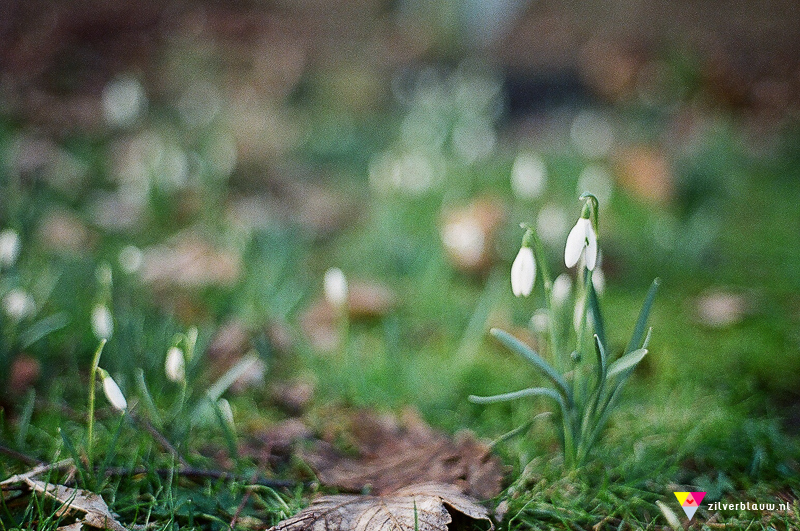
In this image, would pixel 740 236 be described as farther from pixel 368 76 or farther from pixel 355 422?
pixel 368 76

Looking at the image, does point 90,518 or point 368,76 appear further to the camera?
point 368,76

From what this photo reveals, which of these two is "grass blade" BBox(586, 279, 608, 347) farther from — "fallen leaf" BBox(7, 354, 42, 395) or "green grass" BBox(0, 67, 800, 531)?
"fallen leaf" BBox(7, 354, 42, 395)

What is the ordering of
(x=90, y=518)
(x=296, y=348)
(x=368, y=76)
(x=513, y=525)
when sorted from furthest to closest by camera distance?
(x=368, y=76), (x=296, y=348), (x=513, y=525), (x=90, y=518)

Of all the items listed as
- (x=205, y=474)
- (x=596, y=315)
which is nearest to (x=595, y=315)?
(x=596, y=315)

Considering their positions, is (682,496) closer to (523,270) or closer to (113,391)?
(523,270)

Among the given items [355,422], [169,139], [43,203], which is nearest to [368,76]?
[169,139]

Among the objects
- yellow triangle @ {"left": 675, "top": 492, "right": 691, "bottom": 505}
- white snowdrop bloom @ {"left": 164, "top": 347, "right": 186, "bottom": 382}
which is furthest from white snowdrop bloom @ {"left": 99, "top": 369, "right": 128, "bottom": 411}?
yellow triangle @ {"left": 675, "top": 492, "right": 691, "bottom": 505}
